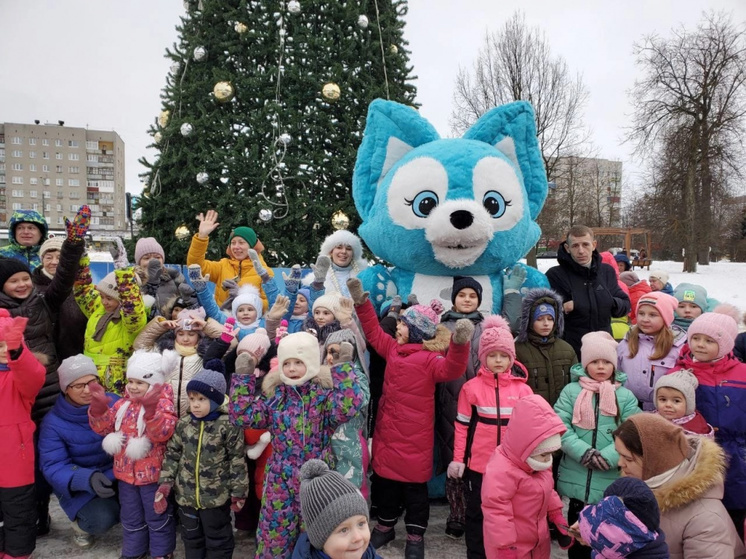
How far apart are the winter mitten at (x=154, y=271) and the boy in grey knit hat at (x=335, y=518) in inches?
110

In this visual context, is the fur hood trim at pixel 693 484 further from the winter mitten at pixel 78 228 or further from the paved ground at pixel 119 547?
the winter mitten at pixel 78 228

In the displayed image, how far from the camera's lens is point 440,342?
10.5ft

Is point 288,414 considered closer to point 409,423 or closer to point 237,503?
point 237,503

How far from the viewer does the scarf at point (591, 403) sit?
2.84 metres

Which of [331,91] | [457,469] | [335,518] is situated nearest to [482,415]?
[457,469]

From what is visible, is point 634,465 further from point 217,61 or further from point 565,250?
point 217,61

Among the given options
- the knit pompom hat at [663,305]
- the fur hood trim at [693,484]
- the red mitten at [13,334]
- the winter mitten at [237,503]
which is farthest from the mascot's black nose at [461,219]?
the red mitten at [13,334]

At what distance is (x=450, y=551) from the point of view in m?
3.15

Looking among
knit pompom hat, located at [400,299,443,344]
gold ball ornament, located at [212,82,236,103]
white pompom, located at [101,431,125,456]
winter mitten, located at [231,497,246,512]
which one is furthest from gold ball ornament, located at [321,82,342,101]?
winter mitten, located at [231,497,246,512]

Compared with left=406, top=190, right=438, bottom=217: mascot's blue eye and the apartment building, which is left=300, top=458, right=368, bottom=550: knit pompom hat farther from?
the apartment building

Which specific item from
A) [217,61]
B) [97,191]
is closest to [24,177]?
[97,191]

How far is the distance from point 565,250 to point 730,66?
22021 millimetres

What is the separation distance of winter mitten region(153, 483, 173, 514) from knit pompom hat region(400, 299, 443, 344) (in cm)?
172

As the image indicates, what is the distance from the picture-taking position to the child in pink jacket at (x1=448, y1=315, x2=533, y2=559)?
9.38 feet
